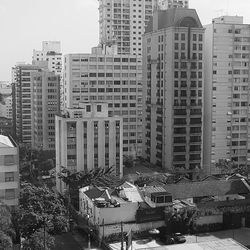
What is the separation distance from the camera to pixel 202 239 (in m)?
44.9

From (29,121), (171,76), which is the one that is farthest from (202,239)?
(29,121)

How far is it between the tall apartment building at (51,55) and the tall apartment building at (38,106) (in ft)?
99.9

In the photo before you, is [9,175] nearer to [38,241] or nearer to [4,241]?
[38,241]

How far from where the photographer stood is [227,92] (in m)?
71.5

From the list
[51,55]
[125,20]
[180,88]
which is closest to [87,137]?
[180,88]

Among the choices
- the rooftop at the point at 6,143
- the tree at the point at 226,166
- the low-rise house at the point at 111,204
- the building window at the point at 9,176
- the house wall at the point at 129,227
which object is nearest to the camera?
the house wall at the point at 129,227

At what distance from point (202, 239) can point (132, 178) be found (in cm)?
1962

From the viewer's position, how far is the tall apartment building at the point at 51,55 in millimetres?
131000

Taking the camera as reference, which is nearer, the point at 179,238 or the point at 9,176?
the point at 179,238

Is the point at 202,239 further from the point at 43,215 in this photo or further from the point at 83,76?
the point at 83,76

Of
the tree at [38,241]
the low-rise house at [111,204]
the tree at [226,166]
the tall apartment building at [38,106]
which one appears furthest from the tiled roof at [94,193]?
the tall apartment building at [38,106]

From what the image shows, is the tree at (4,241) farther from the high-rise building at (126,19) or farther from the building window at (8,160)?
the high-rise building at (126,19)

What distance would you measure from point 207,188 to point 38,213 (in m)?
18.7

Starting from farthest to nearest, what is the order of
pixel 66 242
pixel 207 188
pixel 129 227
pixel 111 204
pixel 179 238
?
1. pixel 207 188
2. pixel 111 204
3. pixel 129 227
4. pixel 66 242
5. pixel 179 238
